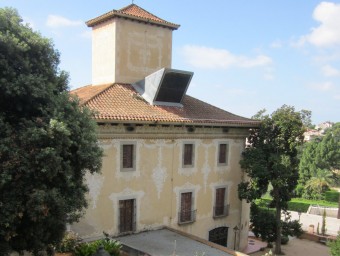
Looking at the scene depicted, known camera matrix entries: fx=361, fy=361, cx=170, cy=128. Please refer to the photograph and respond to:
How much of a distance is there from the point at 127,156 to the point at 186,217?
517cm

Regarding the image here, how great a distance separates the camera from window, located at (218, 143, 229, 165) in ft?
68.6

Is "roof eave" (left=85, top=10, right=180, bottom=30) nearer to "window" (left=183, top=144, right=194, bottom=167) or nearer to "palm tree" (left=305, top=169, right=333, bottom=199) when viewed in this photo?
"window" (left=183, top=144, right=194, bottom=167)

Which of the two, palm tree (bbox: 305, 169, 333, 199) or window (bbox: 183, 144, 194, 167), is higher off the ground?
window (bbox: 183, 144, 194, 167)

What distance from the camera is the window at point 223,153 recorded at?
2091 cm

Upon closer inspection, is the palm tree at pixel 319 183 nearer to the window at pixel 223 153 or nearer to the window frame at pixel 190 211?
the window at pixel 223 153

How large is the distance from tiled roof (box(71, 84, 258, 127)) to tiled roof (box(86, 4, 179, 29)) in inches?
163

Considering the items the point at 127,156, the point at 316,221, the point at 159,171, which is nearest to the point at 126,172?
the point at 127,156

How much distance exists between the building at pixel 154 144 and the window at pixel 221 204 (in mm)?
59

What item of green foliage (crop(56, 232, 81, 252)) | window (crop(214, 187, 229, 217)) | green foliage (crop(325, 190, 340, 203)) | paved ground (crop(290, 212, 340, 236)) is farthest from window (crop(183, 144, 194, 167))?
green foliage (crop(325, 190, 340, 203))

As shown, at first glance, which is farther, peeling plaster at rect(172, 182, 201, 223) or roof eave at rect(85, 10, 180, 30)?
roof eave at rect(85, 10, 180, 30)

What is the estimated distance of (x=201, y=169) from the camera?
20.1 metres

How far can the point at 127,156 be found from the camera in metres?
17.3

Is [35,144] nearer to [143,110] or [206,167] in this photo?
[143,110]

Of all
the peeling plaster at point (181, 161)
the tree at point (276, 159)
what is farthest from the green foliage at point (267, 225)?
the peeling plaster at point (181, 161)
